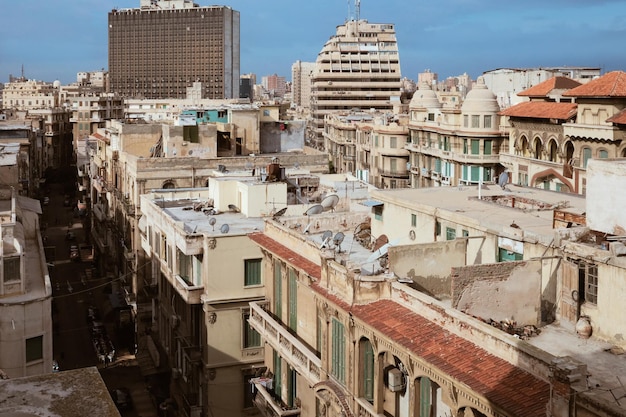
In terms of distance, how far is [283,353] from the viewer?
88.5ft

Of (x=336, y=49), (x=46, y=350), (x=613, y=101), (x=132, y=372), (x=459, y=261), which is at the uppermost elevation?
(x=336, y=49)

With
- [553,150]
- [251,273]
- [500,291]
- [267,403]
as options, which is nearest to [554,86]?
[553,150]

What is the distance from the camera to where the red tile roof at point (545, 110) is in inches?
2048

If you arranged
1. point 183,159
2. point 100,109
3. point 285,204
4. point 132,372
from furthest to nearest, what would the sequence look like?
point 100,109
point 183,159
point 132,372
point 285,204

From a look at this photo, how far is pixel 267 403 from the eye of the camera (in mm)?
28281

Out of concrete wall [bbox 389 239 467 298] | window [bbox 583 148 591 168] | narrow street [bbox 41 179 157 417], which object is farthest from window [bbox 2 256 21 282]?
window [bbox 583 148 591 168]

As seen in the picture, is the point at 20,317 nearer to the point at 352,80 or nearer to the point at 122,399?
the point at 122,399

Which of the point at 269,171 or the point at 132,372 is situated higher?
the point at 269,171

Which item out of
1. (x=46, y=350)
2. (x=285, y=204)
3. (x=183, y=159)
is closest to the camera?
(x=46, y=350)

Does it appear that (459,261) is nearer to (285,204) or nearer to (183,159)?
(285,204)

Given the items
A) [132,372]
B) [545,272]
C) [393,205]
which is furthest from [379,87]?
[545,272]

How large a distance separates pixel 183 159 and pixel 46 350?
24.8 metres

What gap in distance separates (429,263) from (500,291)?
2677 mm

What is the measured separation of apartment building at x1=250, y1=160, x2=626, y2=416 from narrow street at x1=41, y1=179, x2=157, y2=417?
16421mm
